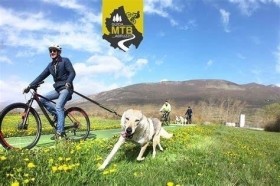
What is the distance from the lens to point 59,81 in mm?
12852

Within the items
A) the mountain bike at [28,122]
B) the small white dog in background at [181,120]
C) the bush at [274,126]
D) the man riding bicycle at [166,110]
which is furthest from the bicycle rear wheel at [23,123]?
the bush at [274,126]

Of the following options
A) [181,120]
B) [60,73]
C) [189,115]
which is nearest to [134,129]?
[60,73]

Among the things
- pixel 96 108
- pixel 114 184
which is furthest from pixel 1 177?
pixel 96 108

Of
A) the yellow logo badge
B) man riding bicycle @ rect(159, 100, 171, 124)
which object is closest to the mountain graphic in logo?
the yellow logo badge

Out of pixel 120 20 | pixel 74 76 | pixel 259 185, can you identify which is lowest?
pixel 259 185

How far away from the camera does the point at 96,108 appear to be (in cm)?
4178

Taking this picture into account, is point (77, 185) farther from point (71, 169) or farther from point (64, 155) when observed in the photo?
point (64, 155)

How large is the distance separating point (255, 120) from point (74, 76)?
55.6 metres

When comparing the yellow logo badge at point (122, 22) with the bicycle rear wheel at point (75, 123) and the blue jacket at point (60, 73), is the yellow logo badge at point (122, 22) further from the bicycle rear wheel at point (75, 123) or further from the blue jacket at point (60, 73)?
the bicycle rear wheel at point (75, 123)

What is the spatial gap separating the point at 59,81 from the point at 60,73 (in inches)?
8.7

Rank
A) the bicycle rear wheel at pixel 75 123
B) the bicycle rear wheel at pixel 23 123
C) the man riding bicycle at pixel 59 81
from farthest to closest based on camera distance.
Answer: the bicycle rear wheel at pixel 75 123 < the man riding bicycle at pixel 59 81 < the bicycle rear wheel at pixel 23 123

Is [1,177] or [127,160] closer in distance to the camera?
[1,177]

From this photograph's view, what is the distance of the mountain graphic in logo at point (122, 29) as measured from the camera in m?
14.2

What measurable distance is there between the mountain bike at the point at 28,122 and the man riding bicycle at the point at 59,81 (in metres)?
0.21
